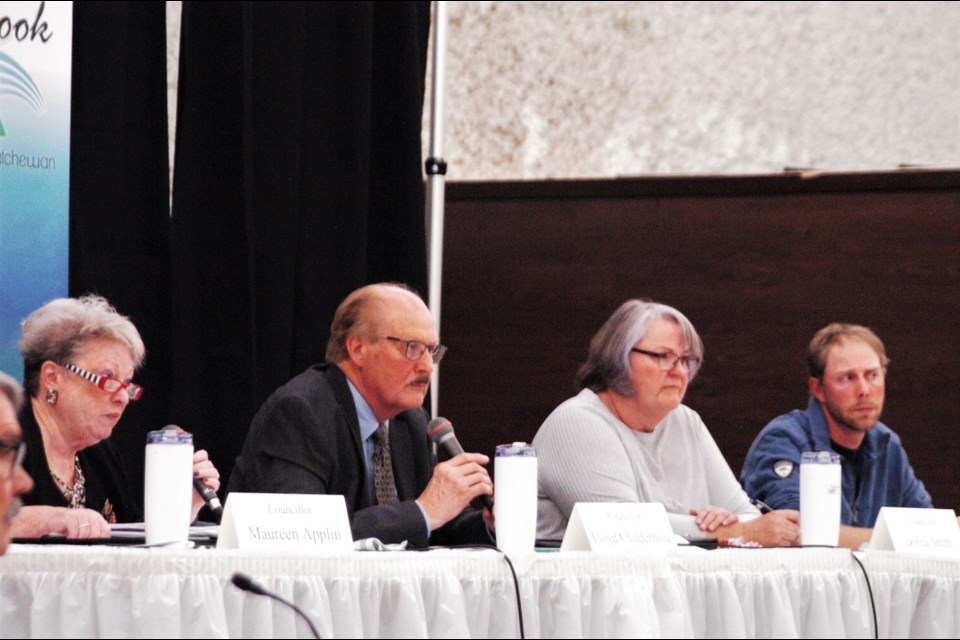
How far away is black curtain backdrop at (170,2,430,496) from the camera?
4.21 meters

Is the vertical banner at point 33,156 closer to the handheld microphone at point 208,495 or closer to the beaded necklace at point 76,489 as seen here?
the beaded necklace at point 76,489

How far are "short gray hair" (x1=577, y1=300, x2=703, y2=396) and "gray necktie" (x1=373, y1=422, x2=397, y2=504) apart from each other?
23.1 inches

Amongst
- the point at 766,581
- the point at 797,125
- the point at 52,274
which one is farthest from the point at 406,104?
the point at 766,581

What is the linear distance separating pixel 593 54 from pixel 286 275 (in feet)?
7.15

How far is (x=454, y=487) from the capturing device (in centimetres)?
267

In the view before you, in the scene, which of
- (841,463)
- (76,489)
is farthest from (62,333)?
(841,463)

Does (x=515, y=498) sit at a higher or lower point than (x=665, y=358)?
lower

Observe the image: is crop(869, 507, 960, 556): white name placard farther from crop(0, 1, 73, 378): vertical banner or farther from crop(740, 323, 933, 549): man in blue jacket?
crop(0, 1, 73, 378): vertical banner

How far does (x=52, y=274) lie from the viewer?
3658 mm

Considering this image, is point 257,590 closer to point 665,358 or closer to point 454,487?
point 454,487

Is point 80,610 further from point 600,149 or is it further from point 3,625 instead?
point 600,149

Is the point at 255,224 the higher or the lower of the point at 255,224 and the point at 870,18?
the lower

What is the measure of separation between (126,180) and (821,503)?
2.30 m

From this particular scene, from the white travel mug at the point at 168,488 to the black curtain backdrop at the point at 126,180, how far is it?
1.79 metres
